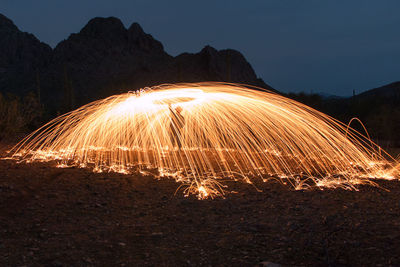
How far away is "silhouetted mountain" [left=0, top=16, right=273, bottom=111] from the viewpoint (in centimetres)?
4966

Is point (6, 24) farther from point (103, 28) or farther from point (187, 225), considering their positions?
point (187, 225)

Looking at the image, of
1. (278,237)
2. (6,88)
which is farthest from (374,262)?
(6,88)

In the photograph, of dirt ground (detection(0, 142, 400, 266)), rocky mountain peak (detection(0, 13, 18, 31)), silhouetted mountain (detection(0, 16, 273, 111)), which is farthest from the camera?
rocky mountain peak (detection(0, 13, 18, 31))

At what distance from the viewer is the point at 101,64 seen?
2440 inches

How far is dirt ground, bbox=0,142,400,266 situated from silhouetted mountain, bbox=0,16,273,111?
40.0m

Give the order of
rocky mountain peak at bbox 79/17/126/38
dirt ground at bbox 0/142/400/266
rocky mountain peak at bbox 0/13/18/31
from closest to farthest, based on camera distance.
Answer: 1. dirt ground at bbox 0/142/400/266
2. rocky mountain peak at bbox 79/17/126/38
3. rocky mountain peak at bbox 0/13/18/31

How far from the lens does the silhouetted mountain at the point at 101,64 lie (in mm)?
49656

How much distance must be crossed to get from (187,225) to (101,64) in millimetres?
62818

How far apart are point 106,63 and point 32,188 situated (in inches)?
2421

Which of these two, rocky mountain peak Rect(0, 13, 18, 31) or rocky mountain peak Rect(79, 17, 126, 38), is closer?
rocky mountain peak Rect(79, 17, 126, 38)

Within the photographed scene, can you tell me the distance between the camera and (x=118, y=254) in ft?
10.4

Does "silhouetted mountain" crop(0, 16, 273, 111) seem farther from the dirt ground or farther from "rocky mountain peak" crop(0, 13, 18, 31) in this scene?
the dirt ground

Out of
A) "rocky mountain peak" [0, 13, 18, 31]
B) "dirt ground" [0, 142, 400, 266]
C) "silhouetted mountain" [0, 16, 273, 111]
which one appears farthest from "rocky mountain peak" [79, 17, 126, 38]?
"dirt ground" [0, 142, 400, 266]

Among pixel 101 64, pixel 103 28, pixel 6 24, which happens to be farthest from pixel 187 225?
pixel 6 24
